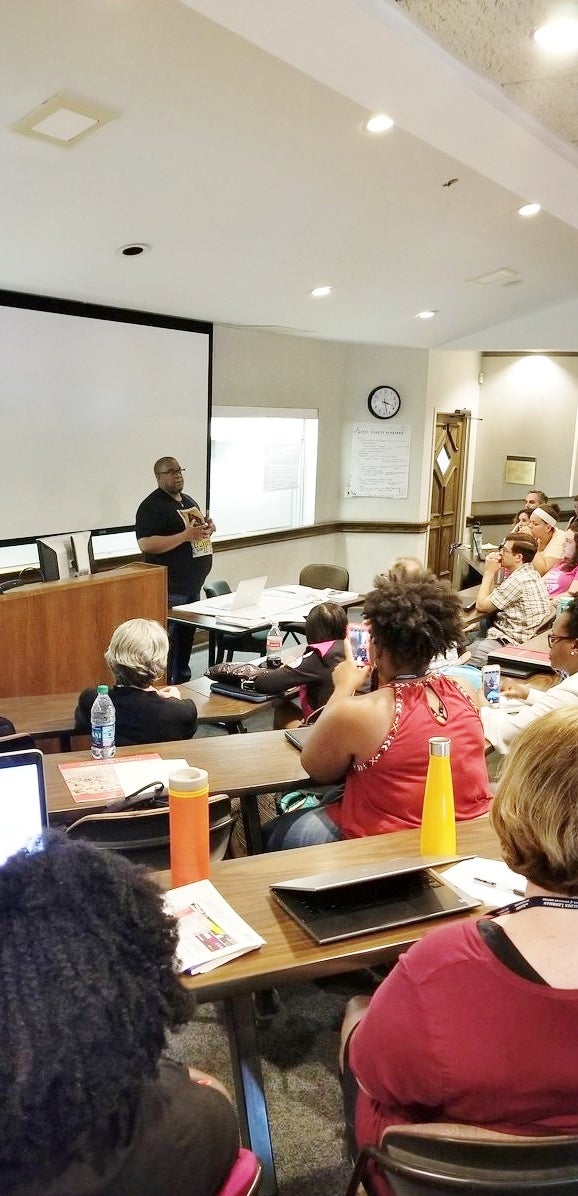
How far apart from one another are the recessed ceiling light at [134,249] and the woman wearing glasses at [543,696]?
2886 millimetres

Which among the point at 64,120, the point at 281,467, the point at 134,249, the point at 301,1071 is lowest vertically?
the point at 301,1071

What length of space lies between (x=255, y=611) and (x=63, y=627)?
1325 mm

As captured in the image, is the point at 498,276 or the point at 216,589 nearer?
the point at 216,589

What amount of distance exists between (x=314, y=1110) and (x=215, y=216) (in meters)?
3.81

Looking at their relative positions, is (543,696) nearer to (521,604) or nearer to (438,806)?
(438,806)

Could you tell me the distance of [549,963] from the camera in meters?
1.08

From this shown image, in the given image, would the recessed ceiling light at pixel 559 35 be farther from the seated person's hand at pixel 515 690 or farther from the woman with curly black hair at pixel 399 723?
the seated person's hand at pixel 515 690

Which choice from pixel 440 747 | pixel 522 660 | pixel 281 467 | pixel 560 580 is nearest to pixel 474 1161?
pixel 440 747

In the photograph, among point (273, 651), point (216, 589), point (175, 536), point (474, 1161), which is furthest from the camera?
point (216, 589)

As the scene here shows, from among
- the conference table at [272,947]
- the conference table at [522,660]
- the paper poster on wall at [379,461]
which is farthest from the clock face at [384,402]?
the conference table at [272,947]

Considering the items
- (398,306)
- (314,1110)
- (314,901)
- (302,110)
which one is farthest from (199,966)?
(398,306)

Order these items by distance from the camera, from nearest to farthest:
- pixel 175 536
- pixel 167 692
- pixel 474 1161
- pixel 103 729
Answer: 1. pixel 474 1161
2. pixel 103 729
3. pixel 167 692
4. pixel 175 536

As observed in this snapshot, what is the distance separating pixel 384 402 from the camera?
8180 mm

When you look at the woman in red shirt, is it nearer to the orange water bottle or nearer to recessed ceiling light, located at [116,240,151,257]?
the orange water bottle
